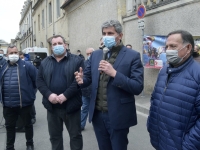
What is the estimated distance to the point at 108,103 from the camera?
99.7 inches

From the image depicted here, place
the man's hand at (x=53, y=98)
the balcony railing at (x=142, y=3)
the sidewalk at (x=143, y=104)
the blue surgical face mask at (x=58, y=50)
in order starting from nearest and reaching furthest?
the man's hand at (x=53, y=98) → the blue surgical face mask at (x=58, y=50) → the sidewalk at (x=143, y=104) → the balcony railing at (x=142, y=3)

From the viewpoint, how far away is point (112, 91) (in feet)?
8.26

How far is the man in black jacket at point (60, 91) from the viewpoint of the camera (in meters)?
3.22

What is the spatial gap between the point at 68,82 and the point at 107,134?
37.0 inches

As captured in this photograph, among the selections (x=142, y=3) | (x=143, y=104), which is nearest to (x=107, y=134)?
(x=143, y=104)

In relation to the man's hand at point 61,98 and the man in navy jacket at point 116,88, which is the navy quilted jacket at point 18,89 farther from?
the man in navy jacket at point 116,88

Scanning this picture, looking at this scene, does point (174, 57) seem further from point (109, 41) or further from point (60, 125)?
point (60, 125)

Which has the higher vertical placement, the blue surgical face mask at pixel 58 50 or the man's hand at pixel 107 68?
the blue surgical face mask at pixel 58 50

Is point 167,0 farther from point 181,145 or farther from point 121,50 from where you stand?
point 181,145

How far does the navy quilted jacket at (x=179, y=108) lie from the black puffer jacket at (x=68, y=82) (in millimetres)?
1312

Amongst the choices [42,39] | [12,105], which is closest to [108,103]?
[12,105]

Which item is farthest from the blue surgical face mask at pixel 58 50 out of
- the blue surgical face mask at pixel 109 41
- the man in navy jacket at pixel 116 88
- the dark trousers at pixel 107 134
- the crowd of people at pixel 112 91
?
the dark trousers at pixel 107 134

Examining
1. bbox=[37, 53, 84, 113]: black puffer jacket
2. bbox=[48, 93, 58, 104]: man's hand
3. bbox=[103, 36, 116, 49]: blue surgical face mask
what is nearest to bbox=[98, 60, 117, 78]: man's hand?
bbox=[103, 36, 116, 49]: blue surgical face mask

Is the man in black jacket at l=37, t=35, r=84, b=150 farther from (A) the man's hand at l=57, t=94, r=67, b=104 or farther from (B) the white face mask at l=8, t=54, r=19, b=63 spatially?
(B) the white face mask at l=8, t=54, r=19, b=63
